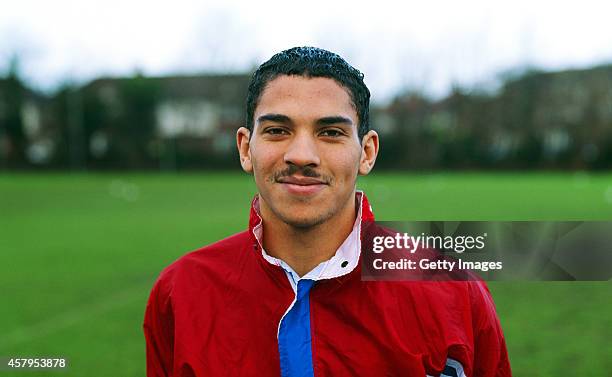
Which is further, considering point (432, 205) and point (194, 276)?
point (432, 205)

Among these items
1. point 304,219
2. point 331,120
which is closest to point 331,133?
point 331,120

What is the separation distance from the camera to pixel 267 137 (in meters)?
1.86

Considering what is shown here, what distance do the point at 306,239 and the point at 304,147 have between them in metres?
0.31

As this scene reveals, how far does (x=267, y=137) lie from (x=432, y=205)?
1601 centimetres

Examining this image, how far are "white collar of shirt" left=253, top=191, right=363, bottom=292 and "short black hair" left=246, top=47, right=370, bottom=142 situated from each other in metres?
0.31

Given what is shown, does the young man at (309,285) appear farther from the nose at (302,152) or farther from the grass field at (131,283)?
the grass field at (131,283)

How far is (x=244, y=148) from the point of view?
2.03 meters

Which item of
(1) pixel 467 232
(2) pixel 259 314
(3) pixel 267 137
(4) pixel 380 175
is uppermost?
(3) pixel 267 137

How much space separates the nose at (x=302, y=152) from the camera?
1.82 meters

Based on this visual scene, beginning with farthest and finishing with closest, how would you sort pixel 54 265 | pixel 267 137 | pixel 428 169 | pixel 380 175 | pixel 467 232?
pixel 428 169 < pixel 380 175 < pixel 54 265 < pixel 467 232 < pixel 267 137

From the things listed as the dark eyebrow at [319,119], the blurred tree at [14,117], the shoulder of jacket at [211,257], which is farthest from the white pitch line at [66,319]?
the blurred tree at [14,117]

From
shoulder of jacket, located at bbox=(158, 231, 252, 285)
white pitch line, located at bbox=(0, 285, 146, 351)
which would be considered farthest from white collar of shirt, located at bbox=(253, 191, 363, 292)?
white pitch line, located at bbox=(0, 285, 146, 351)

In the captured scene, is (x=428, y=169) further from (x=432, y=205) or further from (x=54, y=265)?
(x=54, y=265)

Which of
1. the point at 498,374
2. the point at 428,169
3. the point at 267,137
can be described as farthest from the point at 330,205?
the point at 428,169
